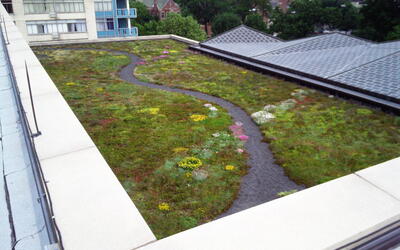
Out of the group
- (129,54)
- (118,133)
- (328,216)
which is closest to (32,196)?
(328,216)

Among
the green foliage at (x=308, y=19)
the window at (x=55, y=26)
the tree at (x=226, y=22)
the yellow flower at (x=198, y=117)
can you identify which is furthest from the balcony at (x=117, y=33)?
the yellow flower at (x=198, y=117)

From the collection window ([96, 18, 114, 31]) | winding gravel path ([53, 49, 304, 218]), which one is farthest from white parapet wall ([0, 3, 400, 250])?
window ([96, 18, 114, 31])

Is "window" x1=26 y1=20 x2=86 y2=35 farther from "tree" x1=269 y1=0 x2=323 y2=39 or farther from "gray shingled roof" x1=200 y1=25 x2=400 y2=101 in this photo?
"tree" x1=269 y1=0 x2=323 y2=39

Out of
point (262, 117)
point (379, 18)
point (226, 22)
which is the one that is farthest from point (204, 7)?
point (262, 117)

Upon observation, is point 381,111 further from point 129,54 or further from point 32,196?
point 129,54

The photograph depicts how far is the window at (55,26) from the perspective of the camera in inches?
2015

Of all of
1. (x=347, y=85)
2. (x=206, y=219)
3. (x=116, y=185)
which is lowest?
(x=206, y=219)

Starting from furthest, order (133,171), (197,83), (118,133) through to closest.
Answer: (197,83)
(118,133)
(133,171)

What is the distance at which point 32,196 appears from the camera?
319cm

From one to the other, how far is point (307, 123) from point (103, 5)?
60.6 metres

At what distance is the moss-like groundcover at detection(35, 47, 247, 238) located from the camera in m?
6.00

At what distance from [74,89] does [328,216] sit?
12.2 m

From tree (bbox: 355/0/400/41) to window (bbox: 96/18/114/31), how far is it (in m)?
49.5

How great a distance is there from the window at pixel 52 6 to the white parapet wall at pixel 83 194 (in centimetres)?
5415
